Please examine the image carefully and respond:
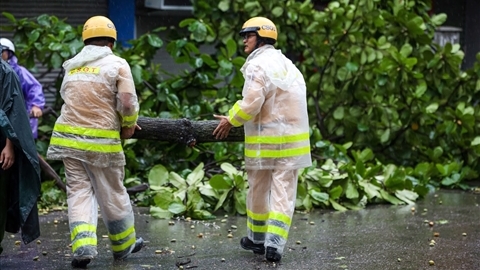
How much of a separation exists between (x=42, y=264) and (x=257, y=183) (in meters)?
1.67

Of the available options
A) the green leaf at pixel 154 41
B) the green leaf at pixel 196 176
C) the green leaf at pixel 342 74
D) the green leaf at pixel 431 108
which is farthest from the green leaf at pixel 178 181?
the green leaf at pixel 431 108

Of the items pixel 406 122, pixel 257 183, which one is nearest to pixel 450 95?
pixel 406 122

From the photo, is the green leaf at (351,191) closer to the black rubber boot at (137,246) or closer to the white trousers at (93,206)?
the black rubber boot at (137,246)

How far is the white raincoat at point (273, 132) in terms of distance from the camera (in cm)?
671

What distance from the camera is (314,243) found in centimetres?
764

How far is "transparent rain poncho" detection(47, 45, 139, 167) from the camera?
643 centimetres

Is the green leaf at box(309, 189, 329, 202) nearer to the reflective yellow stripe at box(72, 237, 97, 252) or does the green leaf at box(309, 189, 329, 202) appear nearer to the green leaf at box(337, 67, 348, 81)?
the green leaf at box(337, 67, 348, 81)

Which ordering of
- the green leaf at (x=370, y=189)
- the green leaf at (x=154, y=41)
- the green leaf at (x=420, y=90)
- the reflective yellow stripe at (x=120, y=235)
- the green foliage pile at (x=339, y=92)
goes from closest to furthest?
the reflective yellow stripe at (x=120, y=235), the green leaf at (x=370, y=189), the green foliage pile at (x=339, y=92), the green leaf at (x=154, y=41), the green leaf at (x=420, y=90)

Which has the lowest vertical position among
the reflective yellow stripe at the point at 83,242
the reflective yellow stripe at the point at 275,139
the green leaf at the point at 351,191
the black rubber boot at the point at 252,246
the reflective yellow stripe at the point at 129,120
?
the green leaf at the point at 351,191

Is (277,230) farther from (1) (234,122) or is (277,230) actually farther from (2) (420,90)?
(2) (420,90)

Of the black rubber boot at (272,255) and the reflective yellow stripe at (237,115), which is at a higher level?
the reflective yellow stripe at (237,115)

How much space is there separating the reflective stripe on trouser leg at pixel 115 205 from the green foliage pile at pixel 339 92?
265cm

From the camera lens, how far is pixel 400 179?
388 inches

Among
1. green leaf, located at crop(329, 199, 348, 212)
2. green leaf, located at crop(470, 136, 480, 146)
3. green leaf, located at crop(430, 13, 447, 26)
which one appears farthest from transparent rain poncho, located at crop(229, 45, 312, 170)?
green leaf, located at crop(430, 13, 447, 26)
